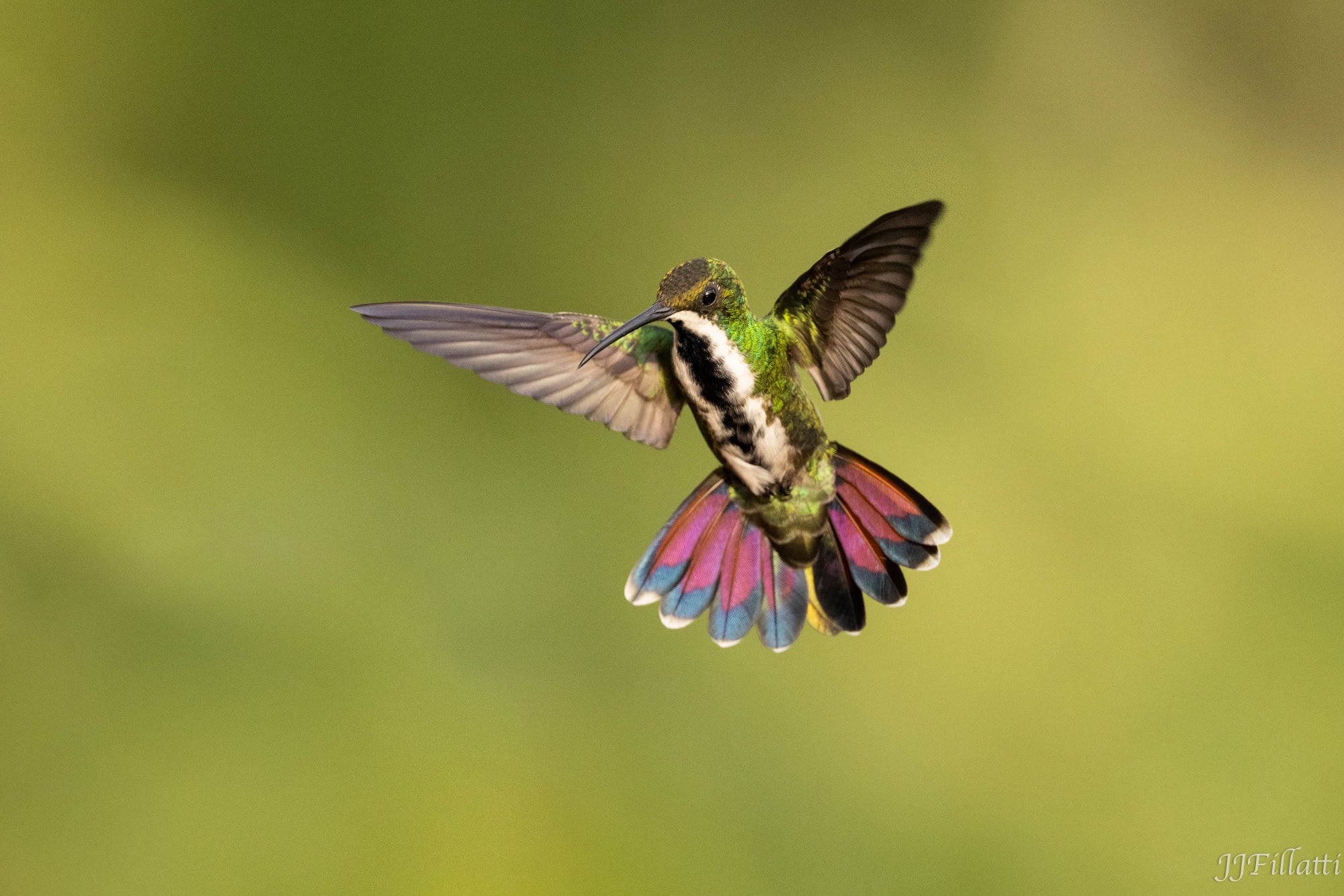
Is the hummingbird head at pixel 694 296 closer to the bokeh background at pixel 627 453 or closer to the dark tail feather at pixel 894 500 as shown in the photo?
the dark tail feather at pixel 894 500

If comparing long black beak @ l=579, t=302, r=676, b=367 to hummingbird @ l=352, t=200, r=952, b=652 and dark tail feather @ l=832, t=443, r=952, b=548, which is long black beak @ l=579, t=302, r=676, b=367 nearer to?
hummingbird @ l=352, t=200, r=952, b=652

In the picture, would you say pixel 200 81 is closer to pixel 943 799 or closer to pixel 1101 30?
pixel 1101 30

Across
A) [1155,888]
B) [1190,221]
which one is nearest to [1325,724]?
[1155,888]

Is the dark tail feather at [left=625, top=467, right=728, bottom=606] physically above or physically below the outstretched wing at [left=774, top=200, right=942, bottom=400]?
below

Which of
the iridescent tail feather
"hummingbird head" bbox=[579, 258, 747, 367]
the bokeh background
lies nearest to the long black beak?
"hummingbird head" bbox=[579, 258, 747, 367]
